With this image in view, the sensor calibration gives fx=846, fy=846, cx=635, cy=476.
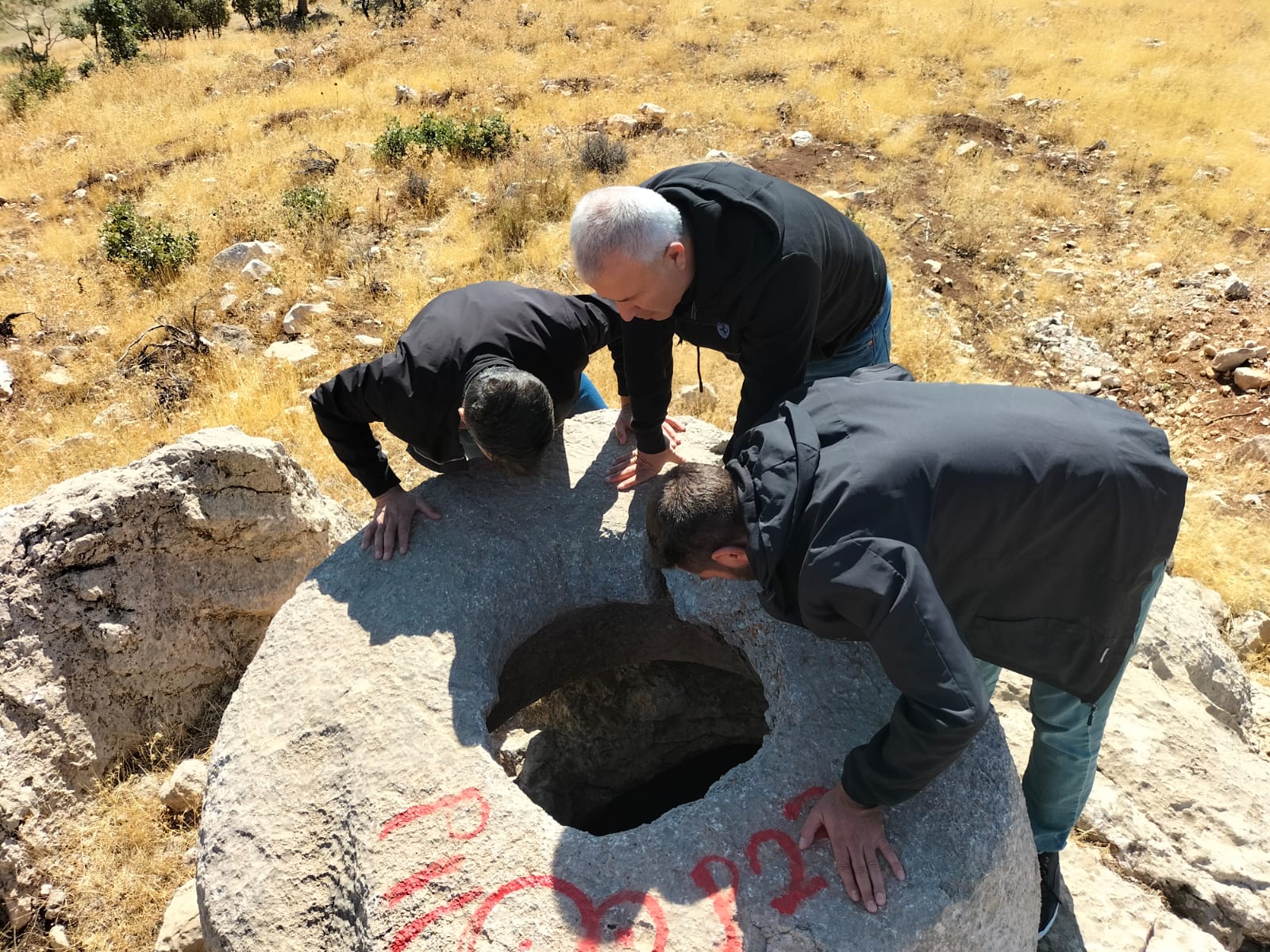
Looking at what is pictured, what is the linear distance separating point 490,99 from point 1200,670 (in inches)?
432

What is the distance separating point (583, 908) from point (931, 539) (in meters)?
1.17

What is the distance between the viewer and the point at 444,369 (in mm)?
2797

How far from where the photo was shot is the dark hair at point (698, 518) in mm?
1822

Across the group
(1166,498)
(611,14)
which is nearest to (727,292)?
(1166,498)

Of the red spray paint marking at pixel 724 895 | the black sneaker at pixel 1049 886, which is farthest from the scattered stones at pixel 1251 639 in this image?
the red spray paint marking at pixel 724 895

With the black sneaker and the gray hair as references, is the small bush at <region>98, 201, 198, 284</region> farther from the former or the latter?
the black sneaker

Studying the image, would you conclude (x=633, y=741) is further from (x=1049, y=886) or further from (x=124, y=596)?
(x=124, y=596)

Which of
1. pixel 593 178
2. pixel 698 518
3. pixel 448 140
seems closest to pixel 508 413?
pixel 698 518

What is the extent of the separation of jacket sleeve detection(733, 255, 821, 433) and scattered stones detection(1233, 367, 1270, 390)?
5542mm

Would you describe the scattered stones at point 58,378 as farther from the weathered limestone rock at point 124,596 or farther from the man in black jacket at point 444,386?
the man in black jacket at point 444,386

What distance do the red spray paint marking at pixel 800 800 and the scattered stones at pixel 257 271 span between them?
23.1 ft

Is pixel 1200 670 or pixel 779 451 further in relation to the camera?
pixel 1200 670

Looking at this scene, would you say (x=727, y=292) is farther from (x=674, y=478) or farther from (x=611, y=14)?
(x=611, y=14)

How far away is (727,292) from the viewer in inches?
101
